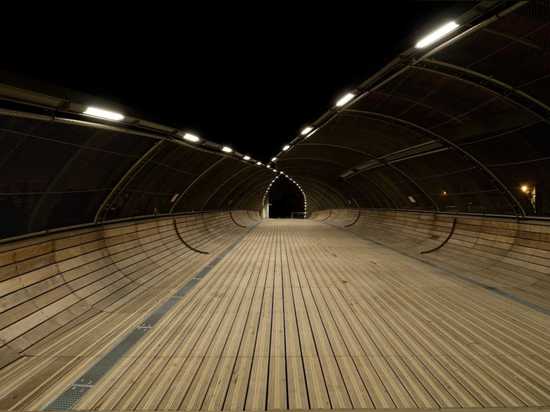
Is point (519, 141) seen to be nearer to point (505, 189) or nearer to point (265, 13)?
point (505, 189)

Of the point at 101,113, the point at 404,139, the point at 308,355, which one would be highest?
the point at 404,139

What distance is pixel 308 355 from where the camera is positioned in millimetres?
4844

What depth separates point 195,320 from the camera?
627 cm

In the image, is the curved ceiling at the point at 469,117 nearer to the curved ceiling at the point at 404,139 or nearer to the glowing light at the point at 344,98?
the curved ceiling at the point at 404,139

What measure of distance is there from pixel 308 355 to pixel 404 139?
1027 cm

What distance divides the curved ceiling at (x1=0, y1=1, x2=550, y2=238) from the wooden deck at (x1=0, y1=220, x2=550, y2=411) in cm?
330

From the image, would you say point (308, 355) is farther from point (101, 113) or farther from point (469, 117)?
point (469, 117)

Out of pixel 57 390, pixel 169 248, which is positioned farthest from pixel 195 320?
pixel 169 248

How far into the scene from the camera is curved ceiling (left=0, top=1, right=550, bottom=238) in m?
5.20

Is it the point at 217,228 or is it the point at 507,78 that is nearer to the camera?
the point at 507,78

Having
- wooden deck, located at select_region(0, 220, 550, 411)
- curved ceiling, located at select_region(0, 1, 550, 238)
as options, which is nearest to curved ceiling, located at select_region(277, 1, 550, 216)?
curved ceiling, located at select_region(0, 1, 550, 238)

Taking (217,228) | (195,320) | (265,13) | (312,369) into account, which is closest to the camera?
(265,13)

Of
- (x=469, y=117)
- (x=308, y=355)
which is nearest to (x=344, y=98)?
(x=469, y=117)

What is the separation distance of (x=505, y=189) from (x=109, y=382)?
12234 millimetres
